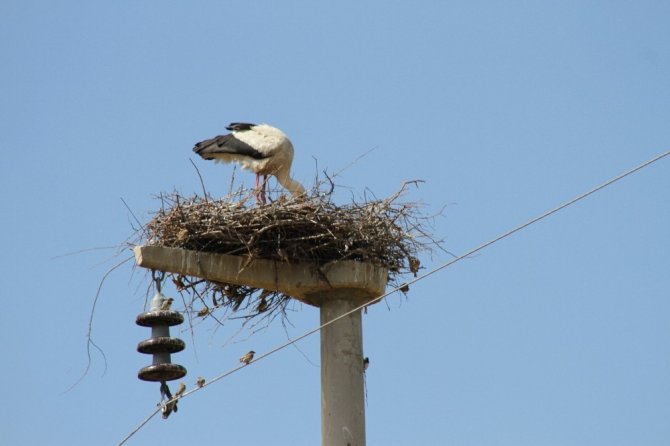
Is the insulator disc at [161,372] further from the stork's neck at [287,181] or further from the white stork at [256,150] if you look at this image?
the white stork at [256,150]

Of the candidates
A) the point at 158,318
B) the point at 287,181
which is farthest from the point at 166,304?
the point at 287,181

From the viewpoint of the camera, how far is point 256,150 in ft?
43.6

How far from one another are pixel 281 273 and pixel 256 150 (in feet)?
10.8

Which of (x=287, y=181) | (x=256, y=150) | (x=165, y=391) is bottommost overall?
(x=165, y=391)

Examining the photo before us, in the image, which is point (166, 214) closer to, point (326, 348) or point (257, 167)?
point (326, 348)

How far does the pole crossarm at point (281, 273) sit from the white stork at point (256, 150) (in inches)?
118

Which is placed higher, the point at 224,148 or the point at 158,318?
the point at 224,148

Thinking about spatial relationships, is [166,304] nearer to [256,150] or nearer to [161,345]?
[161,345]

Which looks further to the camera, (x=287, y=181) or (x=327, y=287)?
(x=287, y=181)

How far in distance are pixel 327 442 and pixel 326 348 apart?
0.71m

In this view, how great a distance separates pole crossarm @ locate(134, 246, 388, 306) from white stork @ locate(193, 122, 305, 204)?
3004 mm

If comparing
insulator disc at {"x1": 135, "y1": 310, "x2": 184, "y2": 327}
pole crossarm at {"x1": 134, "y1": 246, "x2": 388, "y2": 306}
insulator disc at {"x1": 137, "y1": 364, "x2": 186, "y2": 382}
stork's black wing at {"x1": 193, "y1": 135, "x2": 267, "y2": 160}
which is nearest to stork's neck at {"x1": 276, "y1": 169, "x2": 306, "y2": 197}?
stork's black wing at {"x1": 193, "y1": 135, "x2": 267, "y2": 160}

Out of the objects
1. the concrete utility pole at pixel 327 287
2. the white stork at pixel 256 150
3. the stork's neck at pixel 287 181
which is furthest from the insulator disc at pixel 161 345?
the white stork at pixel 256 150

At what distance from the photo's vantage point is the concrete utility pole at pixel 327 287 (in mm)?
9789
